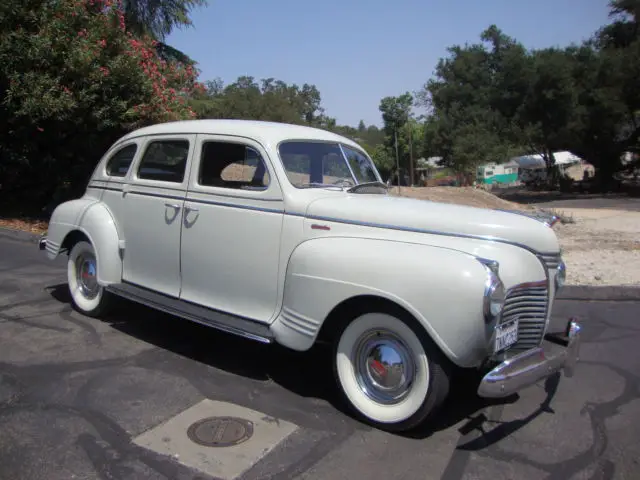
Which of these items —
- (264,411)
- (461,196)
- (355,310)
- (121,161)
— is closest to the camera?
(355,310)

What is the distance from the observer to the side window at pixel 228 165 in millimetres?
4281

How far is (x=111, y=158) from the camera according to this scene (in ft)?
17.9

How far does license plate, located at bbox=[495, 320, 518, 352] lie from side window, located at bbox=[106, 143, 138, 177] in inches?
146

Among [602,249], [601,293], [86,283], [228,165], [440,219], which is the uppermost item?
[228,165]

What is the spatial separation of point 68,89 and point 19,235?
2926 millimetres

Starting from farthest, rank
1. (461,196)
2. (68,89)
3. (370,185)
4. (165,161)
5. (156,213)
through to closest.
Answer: (461,196) < (68,89) < (165,161) < (156,213) < (370,185)

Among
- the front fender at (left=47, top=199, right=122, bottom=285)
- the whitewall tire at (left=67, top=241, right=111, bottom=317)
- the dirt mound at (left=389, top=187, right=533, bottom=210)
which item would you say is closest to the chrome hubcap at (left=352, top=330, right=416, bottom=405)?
the front fender at (left=47, top=199, right=122, bottom=285)

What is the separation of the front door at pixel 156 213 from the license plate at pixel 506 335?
8.60ft

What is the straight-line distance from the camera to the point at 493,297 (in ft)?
9.73

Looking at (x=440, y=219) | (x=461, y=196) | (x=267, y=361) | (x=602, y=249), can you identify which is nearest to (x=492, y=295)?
(x=440, y=219)

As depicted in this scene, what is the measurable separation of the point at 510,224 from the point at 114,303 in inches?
154

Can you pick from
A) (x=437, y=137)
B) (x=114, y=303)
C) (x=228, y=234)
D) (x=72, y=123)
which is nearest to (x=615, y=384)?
(x=228, y=234)

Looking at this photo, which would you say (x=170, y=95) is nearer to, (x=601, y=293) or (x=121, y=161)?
(x=121, y=161)

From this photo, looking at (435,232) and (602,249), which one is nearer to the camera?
(435,232)
